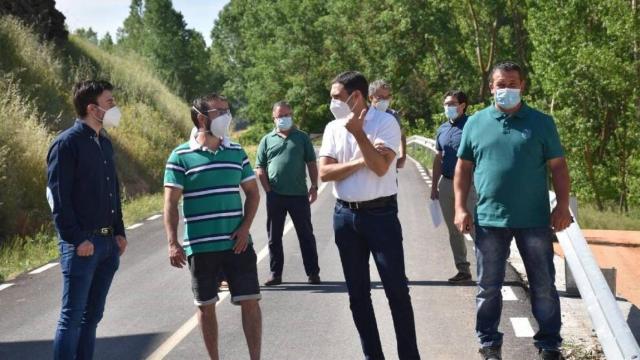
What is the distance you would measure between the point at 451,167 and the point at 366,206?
3888 mm

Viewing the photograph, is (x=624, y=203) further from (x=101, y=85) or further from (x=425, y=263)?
(x=101, y=85)

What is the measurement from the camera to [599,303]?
209 inches

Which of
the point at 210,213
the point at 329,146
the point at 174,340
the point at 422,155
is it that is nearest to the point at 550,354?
the point at 329,146

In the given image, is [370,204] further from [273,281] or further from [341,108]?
[273,281]

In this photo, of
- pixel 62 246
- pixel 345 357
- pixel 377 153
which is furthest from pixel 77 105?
pixel 345 357

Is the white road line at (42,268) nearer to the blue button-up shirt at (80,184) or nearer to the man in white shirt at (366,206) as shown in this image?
the blue button-up shirt at (80,184)

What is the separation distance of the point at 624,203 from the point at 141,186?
21.4m

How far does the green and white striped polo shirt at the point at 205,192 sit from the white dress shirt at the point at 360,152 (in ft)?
2.26

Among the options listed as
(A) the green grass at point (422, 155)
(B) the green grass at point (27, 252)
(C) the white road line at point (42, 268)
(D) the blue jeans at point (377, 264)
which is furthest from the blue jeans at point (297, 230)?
(A) the green grass at point (422, 155)

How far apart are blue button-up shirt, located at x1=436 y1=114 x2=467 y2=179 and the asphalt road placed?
50.0 inches

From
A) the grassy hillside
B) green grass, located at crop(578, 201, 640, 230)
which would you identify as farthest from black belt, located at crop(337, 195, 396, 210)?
green grass, located at crop(578, 201, 640, 230)

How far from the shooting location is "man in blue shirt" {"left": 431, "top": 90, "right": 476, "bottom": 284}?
9.55 metres

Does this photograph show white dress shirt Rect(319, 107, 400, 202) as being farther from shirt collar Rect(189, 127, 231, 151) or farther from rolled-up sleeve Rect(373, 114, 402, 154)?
shirt collar Rect(189, 127, 231, 151)

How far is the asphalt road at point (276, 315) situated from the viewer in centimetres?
715
